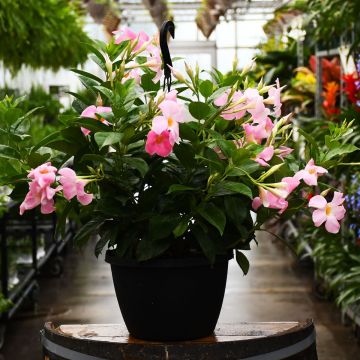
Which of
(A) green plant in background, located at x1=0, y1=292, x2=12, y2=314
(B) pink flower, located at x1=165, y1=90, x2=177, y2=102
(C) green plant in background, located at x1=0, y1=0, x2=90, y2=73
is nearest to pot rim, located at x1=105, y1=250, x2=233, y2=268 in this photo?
(B) pink flower, located at x1=165, y1=90, x2=177, y2=102

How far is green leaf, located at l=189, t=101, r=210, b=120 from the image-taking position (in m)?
1.46

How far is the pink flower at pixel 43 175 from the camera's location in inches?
54.2

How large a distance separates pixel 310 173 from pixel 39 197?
0.51 meters

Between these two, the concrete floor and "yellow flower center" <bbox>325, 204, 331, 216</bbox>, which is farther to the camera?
the concrete floor

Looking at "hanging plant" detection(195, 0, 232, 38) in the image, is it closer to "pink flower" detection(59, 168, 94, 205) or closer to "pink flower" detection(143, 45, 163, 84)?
"pink flower" detection(143, 45, 163, 84)

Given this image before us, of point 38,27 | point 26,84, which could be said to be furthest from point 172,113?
point 26,84

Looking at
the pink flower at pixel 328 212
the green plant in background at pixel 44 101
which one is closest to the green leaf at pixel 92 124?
the pink flower at pixel 328 212

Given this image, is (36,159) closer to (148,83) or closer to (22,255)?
(148,83)

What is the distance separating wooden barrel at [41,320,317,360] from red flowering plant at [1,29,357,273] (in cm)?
17

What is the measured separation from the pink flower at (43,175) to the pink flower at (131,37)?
38 cm

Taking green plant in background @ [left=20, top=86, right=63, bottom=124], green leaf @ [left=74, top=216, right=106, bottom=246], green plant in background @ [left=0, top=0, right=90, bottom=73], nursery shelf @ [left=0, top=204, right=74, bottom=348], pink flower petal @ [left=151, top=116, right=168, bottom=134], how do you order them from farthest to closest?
green plant in background @ [left=20, top=86, right=63, bottom=124] < nursery shelf @ [left=0, top=204, right=74, bottom=348] < green plant in background @ [left=0, top=0, right=90, bottom=73] < green leaf @ [left=74, top=216, right=106, bottom=246] < pink flower petal @ [left=151, top=116, right=168, bottom=134]

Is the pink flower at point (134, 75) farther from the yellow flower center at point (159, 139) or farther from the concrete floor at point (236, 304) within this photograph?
the concrete floor at point (236, 304)

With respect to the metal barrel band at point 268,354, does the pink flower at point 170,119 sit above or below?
above

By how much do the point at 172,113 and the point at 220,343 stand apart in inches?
17.4
